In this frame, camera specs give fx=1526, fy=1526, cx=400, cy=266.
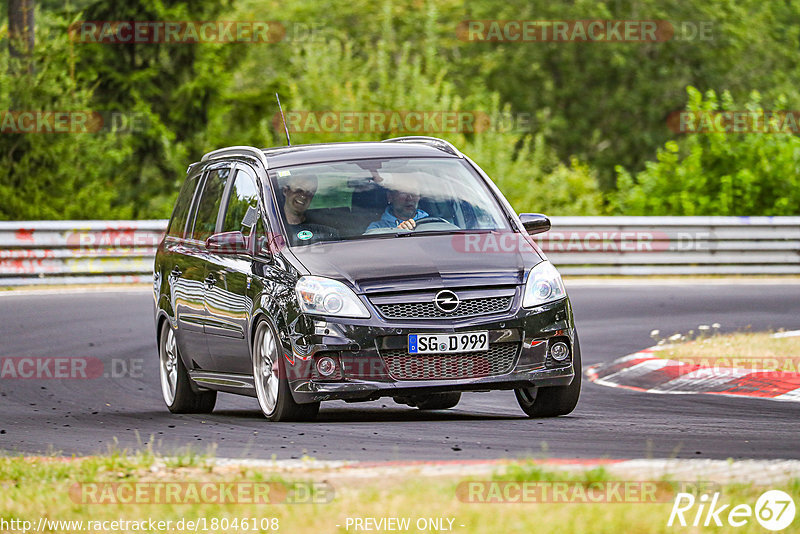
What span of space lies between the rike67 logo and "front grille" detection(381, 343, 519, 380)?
11.4 feet

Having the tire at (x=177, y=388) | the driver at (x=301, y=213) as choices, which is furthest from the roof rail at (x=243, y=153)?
the tire at (x=177, y=388)

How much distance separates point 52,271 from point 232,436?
13.6 m

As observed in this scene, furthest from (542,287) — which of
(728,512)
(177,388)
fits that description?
(728,512)

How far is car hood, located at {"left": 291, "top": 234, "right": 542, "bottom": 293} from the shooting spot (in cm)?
919

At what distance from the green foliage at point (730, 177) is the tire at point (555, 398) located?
1699 centimetres

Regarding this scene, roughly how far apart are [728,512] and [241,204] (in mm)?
5835

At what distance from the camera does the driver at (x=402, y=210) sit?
394 inches

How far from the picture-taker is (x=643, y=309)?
62.7 feet

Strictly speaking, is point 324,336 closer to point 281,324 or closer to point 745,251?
point 281,324

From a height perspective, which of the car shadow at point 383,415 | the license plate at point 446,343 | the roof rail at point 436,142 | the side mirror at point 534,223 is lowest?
the car shadow at point 383,415

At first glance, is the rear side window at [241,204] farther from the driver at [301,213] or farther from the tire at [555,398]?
the tire at [555,398]

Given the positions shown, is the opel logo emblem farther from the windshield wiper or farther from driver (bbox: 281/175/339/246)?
driver (bbox: 281/175/339/246)

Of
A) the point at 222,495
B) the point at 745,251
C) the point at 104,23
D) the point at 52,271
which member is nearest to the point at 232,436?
the point at 222,495

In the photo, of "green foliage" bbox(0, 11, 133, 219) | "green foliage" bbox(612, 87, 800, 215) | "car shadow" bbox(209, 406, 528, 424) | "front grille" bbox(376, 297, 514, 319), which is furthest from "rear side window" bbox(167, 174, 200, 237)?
"green foliage" bbox(612, 87, 800, 215)
